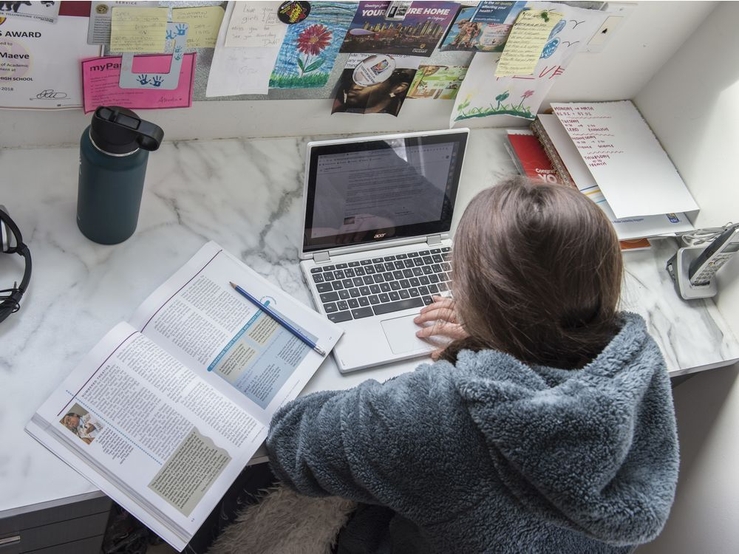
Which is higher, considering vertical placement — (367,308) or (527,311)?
(527,311)

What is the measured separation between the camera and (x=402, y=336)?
1.03m

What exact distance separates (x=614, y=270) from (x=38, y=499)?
693 millimetres

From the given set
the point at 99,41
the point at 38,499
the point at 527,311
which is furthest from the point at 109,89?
the point at 527,311

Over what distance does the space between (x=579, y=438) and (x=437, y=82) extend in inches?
29.3

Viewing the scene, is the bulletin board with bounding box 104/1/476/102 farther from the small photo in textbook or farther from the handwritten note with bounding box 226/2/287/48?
the small photo in textbook

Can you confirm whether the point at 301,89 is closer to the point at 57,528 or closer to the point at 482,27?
the point at 482,27

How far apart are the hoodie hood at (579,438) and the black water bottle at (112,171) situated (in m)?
0.48

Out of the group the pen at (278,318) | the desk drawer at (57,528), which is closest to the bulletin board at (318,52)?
the pen at (278,318)

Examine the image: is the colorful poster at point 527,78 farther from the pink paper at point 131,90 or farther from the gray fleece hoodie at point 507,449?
the gray fleece hoodie at point 507,449

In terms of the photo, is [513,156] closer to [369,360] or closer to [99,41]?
[369,360]

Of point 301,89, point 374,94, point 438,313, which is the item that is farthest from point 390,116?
point 438,313

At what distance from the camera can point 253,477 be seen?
1.14 m

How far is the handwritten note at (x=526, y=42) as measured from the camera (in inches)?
45.3

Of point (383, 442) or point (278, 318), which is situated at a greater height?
point (383, 442)
